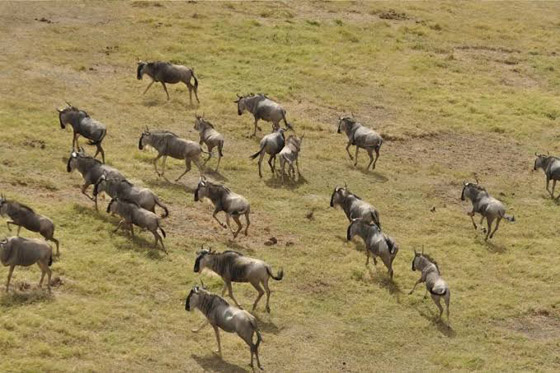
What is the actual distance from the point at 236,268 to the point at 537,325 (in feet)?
23.9

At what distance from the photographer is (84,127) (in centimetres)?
2797

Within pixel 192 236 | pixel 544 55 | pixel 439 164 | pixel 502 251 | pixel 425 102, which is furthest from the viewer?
pixel 544 55

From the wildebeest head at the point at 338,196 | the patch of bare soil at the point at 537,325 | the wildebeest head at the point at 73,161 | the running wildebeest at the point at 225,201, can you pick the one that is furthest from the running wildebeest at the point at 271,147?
the patch of bare soil at the point at 537,325

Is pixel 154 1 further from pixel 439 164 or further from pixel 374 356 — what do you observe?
pixel 374 356

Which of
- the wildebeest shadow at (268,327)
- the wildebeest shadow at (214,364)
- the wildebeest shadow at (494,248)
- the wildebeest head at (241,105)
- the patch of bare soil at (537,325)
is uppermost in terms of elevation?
the wildebeest head at (241,105)

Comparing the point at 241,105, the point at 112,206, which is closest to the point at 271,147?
the point at 241,105

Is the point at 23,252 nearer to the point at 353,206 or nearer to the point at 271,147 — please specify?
the point at 353,206

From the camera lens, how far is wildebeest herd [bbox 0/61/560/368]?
782 inches

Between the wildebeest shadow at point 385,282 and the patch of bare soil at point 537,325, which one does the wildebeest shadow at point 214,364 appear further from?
the patch of bare soil at point 537,325

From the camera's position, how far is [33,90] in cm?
3331

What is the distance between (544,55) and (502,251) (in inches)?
818

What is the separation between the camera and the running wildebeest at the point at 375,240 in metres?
23.3

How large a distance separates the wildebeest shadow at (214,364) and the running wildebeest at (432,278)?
531cm

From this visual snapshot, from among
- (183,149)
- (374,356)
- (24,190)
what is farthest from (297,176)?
(374,356)
